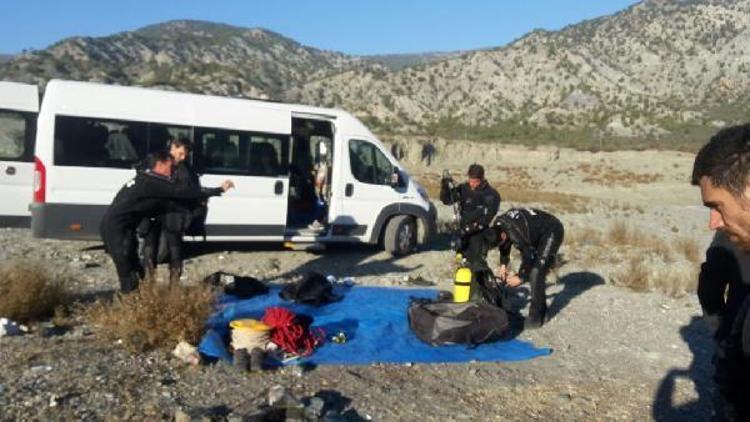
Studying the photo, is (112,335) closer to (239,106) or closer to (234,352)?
(234,352)

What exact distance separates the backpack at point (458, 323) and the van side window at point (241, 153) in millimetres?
4425

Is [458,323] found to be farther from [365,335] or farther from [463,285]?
[365,335]

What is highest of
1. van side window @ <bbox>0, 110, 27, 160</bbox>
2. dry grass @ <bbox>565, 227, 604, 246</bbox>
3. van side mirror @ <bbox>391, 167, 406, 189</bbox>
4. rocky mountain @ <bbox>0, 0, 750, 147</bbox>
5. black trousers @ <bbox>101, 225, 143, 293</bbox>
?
rocky mountain @ <bbox>0, 0, 750, 147</bbox>

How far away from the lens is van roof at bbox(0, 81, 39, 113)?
11305mm

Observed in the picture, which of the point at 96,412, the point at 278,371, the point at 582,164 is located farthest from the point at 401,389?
the point at 582,164

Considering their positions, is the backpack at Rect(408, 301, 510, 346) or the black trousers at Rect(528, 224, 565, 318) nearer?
the backpack at Rect(408, 301, 510, 346)

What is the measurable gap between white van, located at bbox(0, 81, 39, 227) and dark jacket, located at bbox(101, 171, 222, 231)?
4.39m

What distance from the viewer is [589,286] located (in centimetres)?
1163

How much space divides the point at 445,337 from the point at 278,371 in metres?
1.89

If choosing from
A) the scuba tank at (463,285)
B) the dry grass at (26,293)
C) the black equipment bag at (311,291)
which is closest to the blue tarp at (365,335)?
the black equipment bag at (311,291)

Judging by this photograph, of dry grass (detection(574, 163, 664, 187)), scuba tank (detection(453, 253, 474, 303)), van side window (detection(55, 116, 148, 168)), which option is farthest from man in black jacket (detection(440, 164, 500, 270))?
dry grass (detection(574, 163, 664, 187))

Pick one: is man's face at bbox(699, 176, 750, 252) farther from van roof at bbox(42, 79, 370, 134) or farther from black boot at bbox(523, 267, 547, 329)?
van roof at bbox(42, 79, 370, 134)

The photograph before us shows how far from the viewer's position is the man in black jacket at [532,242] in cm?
820

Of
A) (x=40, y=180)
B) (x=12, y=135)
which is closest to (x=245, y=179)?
(x=40, y=180)
